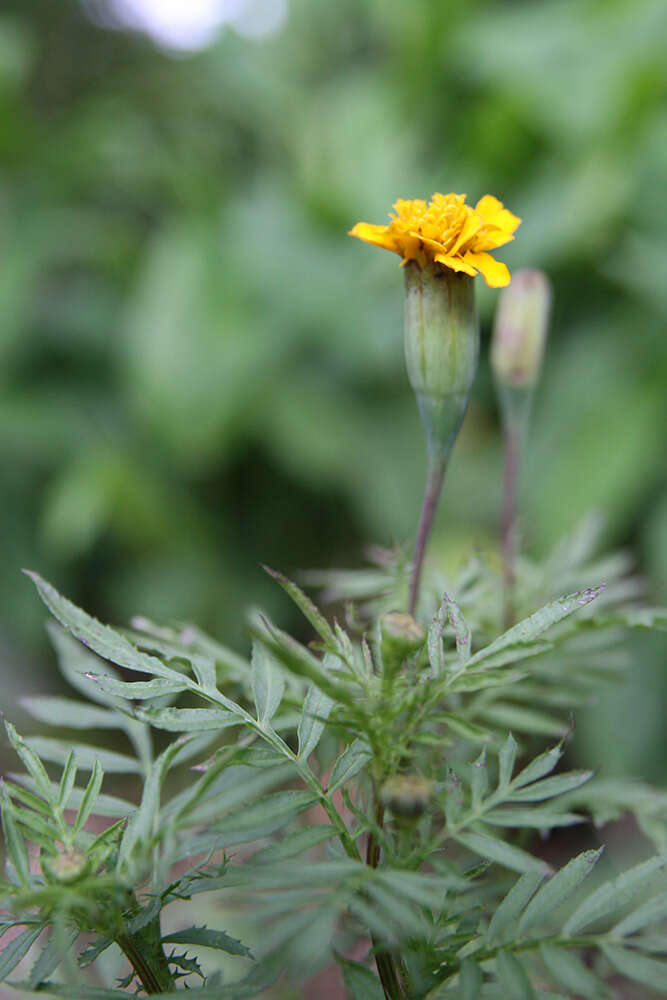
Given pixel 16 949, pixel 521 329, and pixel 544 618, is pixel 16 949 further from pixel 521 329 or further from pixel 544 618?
pixel 521 329

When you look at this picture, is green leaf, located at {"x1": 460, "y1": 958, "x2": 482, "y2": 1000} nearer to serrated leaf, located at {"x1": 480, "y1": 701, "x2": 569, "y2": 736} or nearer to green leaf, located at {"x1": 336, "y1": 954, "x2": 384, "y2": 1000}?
green leaf, located at {"x1": 336, "y1": 954, "x2": 384, "y2": 1000}

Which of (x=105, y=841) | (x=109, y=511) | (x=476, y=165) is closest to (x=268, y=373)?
(x=109, y=511)

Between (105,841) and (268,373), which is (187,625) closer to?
(105,841)

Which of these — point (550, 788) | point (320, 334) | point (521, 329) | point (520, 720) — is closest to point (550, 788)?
point (550, 788)

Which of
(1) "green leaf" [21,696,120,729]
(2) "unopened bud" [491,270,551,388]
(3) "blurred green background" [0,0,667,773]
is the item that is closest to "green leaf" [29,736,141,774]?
(1) "green leaf" [21,696,120,729]

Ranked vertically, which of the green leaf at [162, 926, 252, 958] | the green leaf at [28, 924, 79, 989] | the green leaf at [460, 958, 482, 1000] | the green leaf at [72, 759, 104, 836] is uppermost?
the green leaf at [72, 759, 104, 836]

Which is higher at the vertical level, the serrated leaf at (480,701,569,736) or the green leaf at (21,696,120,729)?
the green leaf at (21,696,120,729)

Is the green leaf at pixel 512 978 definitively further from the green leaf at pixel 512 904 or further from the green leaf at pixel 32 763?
the green leaf at pixel 32 763
